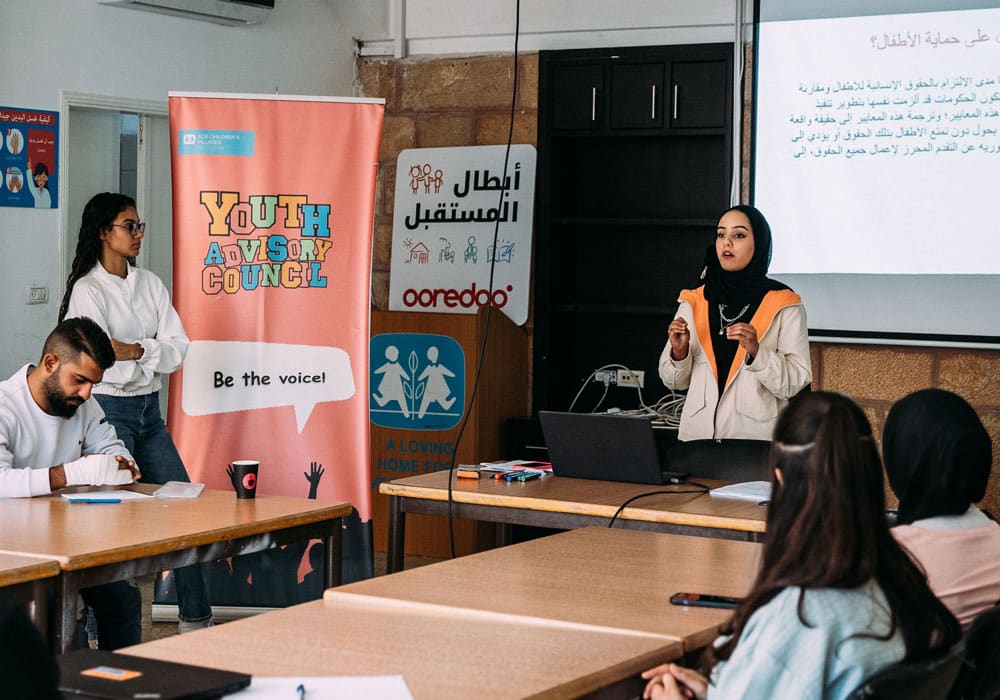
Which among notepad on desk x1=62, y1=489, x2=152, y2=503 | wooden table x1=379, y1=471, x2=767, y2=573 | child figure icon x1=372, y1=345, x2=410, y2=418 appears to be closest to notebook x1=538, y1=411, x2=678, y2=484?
wooden table x1=379, y1=471, x2=767, y2=573

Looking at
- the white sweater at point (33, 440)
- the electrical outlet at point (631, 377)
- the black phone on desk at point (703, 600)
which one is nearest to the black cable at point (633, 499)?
the black phone on desk at point (703, 600)

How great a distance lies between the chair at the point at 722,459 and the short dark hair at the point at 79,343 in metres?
1.62

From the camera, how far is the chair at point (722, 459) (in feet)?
12.2

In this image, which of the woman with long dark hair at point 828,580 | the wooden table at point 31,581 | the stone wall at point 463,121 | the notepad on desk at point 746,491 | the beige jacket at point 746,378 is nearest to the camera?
the woman with long dark hair at point 828,580

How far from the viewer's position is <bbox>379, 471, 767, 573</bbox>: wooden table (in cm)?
316

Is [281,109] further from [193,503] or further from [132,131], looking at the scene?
[193,503]

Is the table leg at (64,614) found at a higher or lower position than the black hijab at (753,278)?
lower

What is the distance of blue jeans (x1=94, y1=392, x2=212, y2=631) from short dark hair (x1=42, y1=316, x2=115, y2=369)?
966 millimetres

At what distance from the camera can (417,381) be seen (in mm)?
6016

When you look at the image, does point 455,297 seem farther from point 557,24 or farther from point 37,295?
point 37,295

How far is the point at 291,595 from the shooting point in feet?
15.2

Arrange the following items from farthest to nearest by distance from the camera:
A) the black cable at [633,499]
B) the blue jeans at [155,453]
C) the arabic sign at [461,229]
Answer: the arabic sign at [461,229], the blue jeans at [155,453], the black cable at [633,499]

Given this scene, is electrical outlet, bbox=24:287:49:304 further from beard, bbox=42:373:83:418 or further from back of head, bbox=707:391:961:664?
back of head, bbox=707:391:961:664

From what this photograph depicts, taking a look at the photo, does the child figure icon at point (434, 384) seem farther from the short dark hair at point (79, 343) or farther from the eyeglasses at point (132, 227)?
the short dark hair at point (79, 343)
